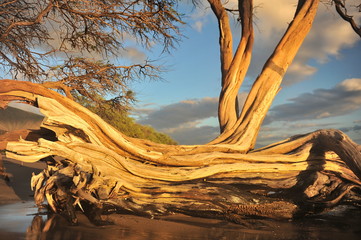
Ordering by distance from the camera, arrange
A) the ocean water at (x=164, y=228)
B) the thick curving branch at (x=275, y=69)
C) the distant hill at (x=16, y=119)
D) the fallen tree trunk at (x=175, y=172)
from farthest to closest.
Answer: the distant hill at (x=16, y=119) → the thick curving branch at (x=275, y=69) → the fallen tree trunk at (x=175, y=172) → the ocean water at (x=164, y=228)

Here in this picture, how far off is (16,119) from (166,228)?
1788 centimetres

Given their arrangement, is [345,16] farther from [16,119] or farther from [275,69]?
[16,119]

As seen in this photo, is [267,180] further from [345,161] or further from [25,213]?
[25,213]

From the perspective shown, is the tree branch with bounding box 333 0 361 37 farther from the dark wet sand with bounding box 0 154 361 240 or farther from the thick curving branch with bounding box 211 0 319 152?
the dark wet sand with bounding box 0 154 361 240

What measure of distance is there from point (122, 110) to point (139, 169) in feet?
17.9

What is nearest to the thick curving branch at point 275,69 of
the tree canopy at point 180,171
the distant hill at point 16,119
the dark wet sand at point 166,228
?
the tree canopy at point 180,171

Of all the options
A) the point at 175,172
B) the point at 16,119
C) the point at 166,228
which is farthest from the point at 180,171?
the point at 16,119

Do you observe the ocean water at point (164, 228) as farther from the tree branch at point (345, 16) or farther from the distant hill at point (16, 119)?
the distant hill at point (16, 119)

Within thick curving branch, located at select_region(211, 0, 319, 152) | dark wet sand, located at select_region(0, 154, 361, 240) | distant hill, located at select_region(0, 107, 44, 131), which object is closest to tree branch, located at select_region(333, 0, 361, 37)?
thick curving branch, located at select_region(211, 0, 319, 152)

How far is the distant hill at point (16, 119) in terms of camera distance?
731 inches

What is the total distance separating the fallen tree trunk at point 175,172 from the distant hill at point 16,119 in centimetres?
1394

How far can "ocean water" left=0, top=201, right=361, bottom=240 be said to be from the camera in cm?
396

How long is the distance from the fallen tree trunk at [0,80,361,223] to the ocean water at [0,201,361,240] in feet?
0.88

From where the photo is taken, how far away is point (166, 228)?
4480mm
